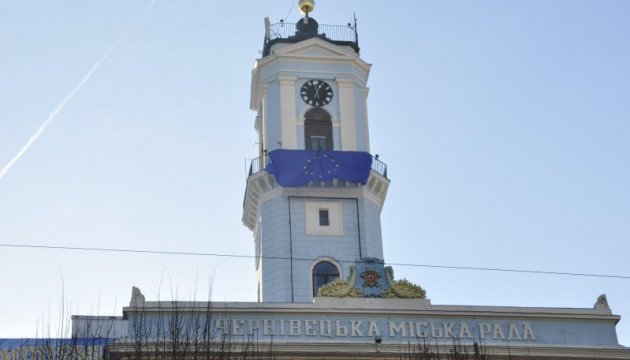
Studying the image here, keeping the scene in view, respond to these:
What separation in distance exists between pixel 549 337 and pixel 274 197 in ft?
42.2

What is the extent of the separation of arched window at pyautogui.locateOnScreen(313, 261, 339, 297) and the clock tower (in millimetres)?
37

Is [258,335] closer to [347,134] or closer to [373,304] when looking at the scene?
[373,304]

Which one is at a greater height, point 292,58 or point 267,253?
point 292,58

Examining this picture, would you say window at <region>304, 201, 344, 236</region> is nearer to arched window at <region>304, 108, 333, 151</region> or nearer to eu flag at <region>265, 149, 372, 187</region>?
eu flag at <region>265, 149, 372, 187</region>

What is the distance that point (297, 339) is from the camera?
34.5m

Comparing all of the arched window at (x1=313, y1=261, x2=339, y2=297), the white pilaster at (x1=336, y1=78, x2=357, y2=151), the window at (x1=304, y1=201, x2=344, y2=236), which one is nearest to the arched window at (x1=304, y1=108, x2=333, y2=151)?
the white pilaster at (x1=336, y1=78, x2=357, y2=151)

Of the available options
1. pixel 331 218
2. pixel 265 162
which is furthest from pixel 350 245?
pixel 265 162

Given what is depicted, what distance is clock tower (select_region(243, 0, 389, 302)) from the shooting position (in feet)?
142

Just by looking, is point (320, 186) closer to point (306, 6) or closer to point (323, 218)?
point (323, 218)

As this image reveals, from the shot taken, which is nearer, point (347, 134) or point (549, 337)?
point (549, 337)

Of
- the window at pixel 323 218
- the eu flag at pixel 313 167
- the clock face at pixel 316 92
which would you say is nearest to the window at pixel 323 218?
the window at pixel 323 218

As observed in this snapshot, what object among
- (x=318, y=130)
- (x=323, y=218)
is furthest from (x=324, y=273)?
(x=318, y=130)

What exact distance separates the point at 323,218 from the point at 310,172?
1.82m

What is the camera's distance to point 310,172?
43969mm
